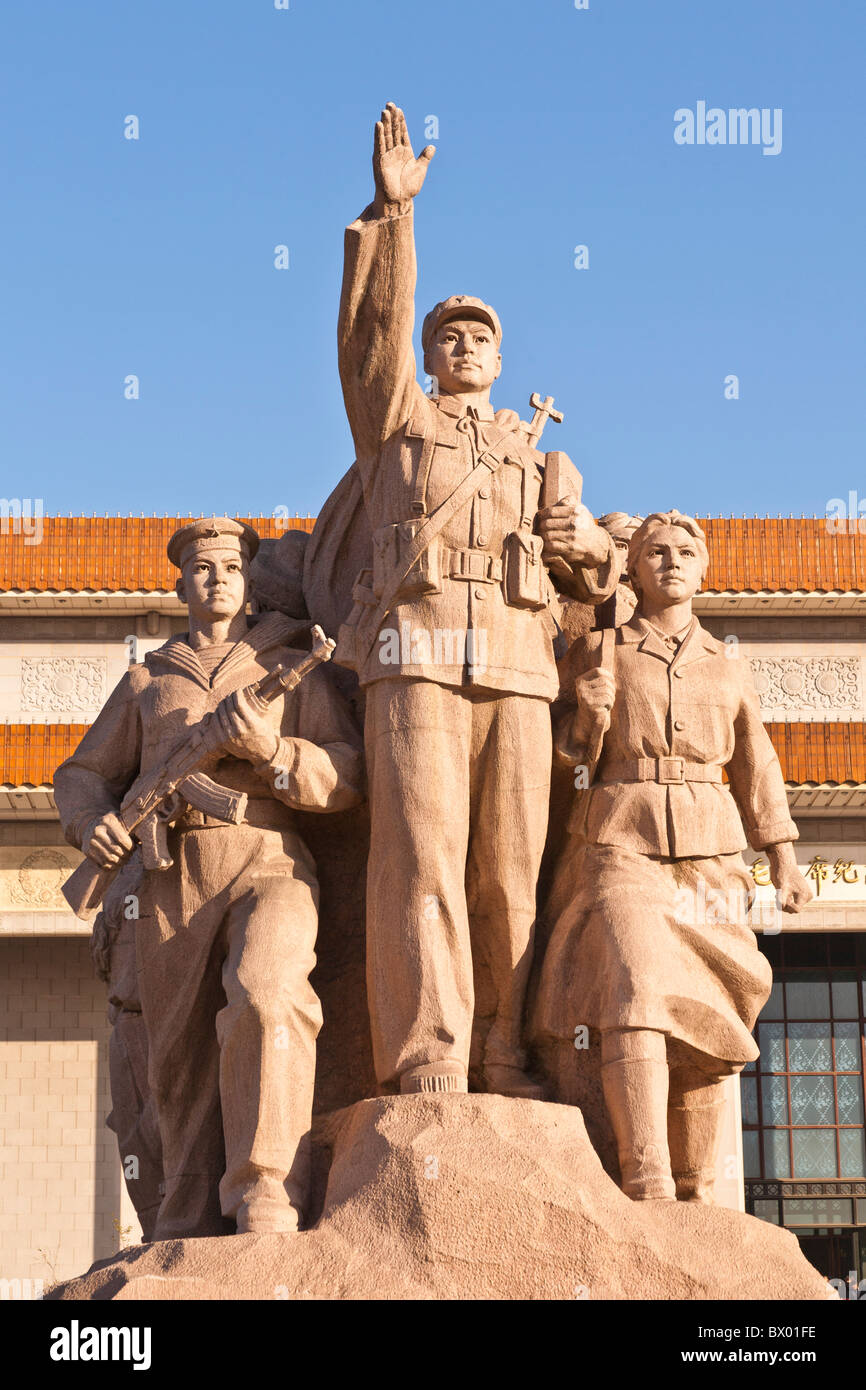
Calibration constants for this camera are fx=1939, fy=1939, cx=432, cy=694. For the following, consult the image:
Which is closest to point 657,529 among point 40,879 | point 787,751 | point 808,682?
point 787,751

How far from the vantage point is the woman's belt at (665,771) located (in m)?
5.85

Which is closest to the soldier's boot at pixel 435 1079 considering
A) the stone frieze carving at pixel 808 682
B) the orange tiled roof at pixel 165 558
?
the orange tiled roof at pixel 165 558

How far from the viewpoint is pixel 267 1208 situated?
17.5 feet

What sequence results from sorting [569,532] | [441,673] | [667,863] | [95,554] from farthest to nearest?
[95,554] → [569,532] → [667,863] → [441,673]

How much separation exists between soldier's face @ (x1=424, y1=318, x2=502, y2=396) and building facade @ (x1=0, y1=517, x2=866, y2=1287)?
31.1 ft

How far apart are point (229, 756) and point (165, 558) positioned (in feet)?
45.4

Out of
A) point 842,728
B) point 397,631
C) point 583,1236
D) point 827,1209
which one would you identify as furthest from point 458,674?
point 827,1209

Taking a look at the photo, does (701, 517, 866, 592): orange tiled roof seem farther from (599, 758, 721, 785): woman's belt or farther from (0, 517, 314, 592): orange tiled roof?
(599, 758, 721, 785): woman's belt

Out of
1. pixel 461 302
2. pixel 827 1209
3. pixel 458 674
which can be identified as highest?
pixel 461 302

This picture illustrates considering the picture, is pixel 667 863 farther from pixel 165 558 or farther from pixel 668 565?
pixel 165 558

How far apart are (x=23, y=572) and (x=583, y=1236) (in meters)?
15.1

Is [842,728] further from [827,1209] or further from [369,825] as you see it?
[369,825]

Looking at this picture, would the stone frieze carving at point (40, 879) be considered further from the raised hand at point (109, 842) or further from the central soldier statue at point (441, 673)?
the central soldier statue at point (441, 673)

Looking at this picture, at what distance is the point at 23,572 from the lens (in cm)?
1920
